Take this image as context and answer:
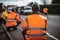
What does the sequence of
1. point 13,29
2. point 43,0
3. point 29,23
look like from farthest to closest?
point 43,0
point 13,29
point 29,23

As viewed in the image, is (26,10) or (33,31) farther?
(26,10)

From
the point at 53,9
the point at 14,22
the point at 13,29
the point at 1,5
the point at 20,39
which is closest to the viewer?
the point at 20,39

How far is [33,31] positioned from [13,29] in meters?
13.4

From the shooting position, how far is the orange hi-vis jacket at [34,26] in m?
8.12

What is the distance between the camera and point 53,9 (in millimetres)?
58094

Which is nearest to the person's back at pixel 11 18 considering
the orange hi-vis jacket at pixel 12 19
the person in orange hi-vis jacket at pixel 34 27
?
the orange hi-vis jacket at pixel 12 19

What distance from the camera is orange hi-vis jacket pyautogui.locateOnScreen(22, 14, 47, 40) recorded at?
320 inches

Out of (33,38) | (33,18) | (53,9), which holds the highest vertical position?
(33,18)

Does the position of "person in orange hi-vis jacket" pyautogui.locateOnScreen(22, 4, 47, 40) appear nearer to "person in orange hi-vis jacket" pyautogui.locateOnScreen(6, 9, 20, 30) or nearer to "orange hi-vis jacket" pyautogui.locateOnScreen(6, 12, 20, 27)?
"orange hi-vis jacket" pyautogui.locateOnScreen(6, 12, 20, 27)

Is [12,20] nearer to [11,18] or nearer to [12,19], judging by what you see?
[12,19]

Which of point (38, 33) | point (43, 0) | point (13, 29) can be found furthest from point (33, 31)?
point (43, 0)

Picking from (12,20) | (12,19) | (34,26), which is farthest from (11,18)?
(34,26)

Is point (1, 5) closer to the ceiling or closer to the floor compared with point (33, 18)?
closer to the floor

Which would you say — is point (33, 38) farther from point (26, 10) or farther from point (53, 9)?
point (53, 9)
